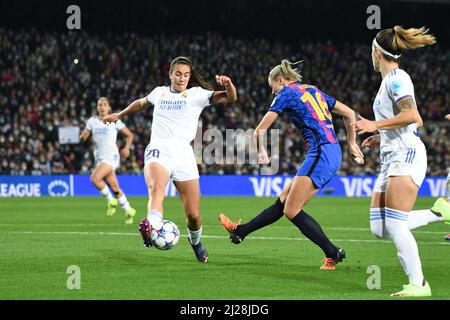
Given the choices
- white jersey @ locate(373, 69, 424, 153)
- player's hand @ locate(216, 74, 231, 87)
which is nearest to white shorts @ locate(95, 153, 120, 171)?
player's hand @ locate(216, 74, 231, 87)

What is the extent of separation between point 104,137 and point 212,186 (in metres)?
12.3

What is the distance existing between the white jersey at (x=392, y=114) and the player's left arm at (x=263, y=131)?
5.69 ft

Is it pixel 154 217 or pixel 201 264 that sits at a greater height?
pixel 154 217

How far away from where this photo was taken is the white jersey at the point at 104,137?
19.3 meters

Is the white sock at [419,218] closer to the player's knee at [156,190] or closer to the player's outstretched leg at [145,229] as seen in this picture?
the player's knee at [156,190]

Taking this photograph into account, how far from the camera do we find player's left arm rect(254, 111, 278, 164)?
30.2 ft

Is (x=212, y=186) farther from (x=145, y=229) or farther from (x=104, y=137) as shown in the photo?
(x=145, y=229)

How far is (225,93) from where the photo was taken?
10156 millimetres

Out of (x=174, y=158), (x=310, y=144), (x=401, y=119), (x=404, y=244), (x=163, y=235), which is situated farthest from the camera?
(x=174, y=158)

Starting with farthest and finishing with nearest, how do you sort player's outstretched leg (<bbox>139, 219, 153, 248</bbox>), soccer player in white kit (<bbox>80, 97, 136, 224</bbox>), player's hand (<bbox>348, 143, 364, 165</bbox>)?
1. soccer player in white kit (<bbox>80, 97, 136, 224</bbox>)
2. player's hand (<bbox>348, 143, 364, 165</bbox>)
3. player's outstretched leg (<bbox>139, 219, 153, 248</bbox>)

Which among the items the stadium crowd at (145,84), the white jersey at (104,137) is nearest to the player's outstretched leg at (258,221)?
the white jersey at (104,137)

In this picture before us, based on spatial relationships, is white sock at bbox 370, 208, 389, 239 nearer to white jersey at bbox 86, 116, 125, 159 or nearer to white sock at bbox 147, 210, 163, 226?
white sock at bbox 147, 210, 163, 226

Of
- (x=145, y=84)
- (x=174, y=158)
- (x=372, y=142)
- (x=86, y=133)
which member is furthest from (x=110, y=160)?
(x=145, y=84)

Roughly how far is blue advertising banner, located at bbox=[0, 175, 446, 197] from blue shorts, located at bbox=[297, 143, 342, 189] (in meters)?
20.1
